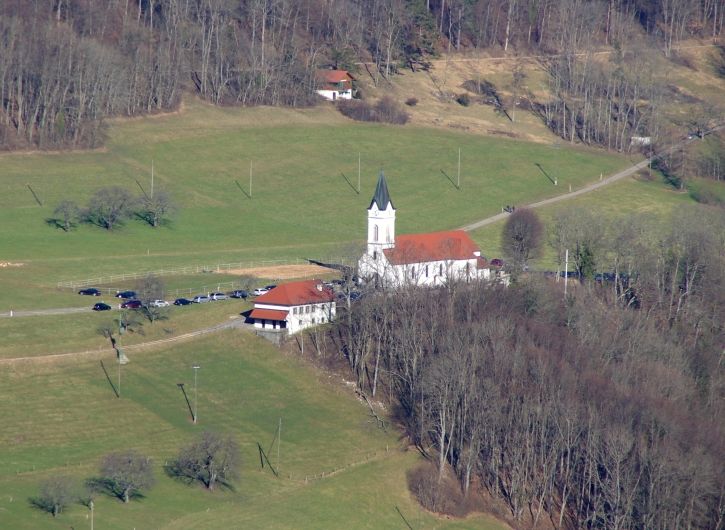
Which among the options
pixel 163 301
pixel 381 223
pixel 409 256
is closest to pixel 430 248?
pixel 409 256

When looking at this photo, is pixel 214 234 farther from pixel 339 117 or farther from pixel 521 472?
pixel 521 472

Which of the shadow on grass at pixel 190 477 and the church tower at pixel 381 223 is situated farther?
the church tower at pixel 381 223

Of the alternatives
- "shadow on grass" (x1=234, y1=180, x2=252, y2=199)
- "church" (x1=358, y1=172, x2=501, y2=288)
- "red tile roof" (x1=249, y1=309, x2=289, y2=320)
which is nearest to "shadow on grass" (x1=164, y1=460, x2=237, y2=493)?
"red tile roof" (x1=249, y1=309, x2=289, y2=320)

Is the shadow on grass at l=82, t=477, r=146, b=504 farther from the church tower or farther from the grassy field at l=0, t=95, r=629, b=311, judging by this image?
the church tower

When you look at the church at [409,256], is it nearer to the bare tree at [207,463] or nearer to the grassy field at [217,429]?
the grassy field at [217,429]

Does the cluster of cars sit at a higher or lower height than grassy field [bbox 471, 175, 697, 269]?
lower

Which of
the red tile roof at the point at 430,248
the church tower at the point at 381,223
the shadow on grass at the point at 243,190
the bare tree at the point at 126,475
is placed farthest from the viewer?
the shadow on grass at the point at 243,190

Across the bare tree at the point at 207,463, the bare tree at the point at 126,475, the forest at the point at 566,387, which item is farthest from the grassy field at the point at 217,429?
the forest at the point at 566,387
